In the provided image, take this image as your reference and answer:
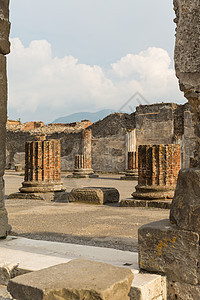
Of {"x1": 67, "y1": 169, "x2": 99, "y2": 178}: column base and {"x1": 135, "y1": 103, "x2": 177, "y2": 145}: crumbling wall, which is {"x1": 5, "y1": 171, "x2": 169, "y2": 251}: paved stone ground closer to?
{"x1": 67, "y1": 169, "x2": 99, "y2": 178}: column base

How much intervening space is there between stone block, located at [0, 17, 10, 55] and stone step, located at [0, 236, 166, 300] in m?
2.14

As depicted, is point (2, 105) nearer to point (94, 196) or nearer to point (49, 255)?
point (49, 255)

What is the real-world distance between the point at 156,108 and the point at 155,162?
16.4 m

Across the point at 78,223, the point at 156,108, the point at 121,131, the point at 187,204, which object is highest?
the point at 156,108

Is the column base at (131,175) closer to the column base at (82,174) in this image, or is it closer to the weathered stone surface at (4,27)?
the column base at (82,174)

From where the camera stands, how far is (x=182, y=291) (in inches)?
90.7

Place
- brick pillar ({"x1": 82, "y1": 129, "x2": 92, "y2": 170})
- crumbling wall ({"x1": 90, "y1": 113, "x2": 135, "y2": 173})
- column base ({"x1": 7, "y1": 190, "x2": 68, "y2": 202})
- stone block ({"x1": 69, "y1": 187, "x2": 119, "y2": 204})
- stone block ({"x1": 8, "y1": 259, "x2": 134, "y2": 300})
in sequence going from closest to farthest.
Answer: stone block ({"x1": 8, "y1": 259, "x2": 134, "y2": 300}), stone block ({"x1": 69, "y1": 187, "x2": 119, "y2": 204}), column base ({"x1": 7, "y1": 190, "x2": 68, "y2": 202}), crumbling wall ({"x1": 90, "y1": 113, "x2": 135, "y2": 173}), brick pillar ({"x1": 82, "y1": 129, "x2": 92, "y2": 170})

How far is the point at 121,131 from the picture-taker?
24.3 meters

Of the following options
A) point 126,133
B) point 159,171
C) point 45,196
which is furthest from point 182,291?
point 126,133

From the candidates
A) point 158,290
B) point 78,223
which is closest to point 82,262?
point 158,290

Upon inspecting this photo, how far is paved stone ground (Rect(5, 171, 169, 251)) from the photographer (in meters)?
4.43

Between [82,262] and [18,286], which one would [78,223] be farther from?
[18,286]

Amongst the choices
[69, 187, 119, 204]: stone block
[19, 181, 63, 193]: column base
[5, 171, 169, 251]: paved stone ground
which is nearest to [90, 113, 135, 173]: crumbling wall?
[19, 181, 63, 193]: column base

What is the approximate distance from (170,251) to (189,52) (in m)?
1.47
